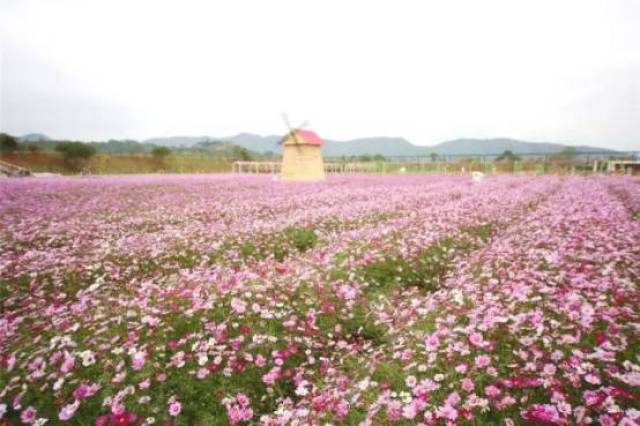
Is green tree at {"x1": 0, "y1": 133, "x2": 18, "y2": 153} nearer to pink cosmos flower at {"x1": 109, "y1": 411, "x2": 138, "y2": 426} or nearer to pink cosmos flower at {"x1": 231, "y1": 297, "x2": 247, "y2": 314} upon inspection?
pink cosmos flower at {"x1": 231, "y1": 297, "x2": 247, "y2": 314}

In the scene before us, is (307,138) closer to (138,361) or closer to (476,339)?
Result: (138,361)

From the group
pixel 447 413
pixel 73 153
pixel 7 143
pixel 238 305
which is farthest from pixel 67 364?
pixel 7 143

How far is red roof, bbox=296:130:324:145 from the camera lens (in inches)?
1542

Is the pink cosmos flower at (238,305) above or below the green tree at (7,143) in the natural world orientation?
below

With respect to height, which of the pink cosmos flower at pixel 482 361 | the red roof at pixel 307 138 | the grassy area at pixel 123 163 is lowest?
the grassy area at pixel 123 163

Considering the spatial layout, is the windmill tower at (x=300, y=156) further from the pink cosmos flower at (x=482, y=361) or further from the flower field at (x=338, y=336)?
the pink cosmos flower at (x=482, y=361)

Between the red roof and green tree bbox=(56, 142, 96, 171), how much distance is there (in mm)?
45053

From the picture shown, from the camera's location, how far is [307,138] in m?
39.8

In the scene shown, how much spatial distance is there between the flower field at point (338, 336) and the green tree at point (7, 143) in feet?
235

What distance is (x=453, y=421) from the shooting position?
3.13 m

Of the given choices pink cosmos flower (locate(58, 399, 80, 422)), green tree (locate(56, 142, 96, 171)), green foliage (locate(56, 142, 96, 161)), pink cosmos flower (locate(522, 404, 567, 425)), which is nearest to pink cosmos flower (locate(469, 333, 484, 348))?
pink cosmos flower (locate(522, 404, 567, 425))

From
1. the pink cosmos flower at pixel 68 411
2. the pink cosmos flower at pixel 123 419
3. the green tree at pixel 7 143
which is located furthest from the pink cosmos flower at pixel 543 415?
the green tree at pixel 7 143

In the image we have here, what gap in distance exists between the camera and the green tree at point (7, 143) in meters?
64.1

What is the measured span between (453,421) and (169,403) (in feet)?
9.13
